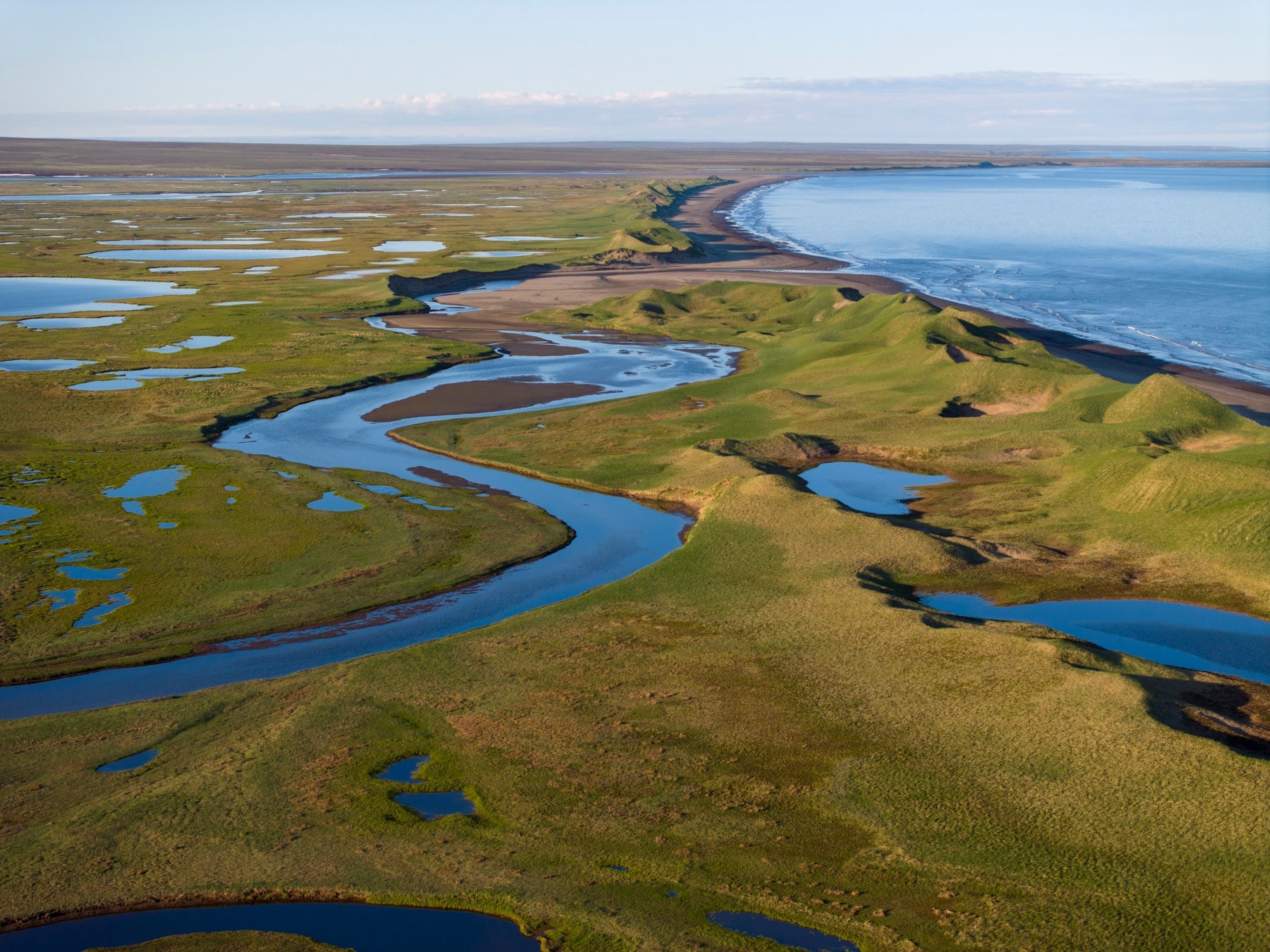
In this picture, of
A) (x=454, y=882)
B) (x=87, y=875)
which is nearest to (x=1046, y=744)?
(x=454, y=882)

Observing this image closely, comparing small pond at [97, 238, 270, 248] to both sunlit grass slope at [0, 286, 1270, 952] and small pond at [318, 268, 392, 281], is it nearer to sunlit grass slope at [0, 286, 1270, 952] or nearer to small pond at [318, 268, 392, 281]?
small pond at [318, 268, 392, 281]

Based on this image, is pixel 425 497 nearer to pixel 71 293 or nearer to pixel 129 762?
pixel 129 762

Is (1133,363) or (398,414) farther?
(1133,363)

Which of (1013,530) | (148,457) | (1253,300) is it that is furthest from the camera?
(1253,300)

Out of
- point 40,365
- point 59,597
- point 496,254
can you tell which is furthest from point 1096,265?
point 59,597

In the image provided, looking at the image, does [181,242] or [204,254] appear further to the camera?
[181,242]

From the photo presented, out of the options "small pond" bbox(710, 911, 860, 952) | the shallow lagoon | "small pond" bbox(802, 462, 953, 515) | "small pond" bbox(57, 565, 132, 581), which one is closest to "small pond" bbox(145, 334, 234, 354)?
the shallow lagoon

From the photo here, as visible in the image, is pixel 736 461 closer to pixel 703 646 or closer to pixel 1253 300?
pixel 703 646

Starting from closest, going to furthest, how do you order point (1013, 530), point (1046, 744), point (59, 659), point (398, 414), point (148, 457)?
point (1046, 744) → point (59, 659) → point (1013, 530) → point (148, 457) → point (398, 414)
